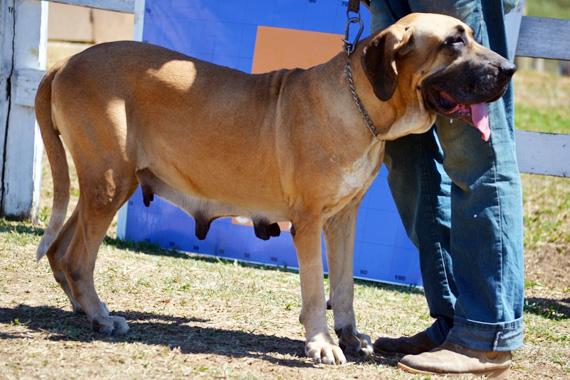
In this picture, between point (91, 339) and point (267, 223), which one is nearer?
point (91, 339)

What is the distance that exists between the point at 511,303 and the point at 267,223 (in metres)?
1.31

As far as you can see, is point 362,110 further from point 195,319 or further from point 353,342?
point 195,319

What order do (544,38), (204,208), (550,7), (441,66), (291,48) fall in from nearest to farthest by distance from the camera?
(441,66) < (204,208) < (544,38) < (291,48) < (550,7)

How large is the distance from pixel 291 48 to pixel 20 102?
7.53 feet

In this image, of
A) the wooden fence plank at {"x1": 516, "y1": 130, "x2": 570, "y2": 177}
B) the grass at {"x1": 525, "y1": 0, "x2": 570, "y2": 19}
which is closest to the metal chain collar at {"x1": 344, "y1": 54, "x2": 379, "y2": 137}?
the wooden fence plank at {"x1": 516, "y1": 130, "x2": 570, "y2": 177}

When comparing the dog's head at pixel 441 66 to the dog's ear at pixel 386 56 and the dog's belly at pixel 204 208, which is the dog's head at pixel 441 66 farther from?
the dog's belly at pixel 204 208

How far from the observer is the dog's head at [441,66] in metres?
3.28

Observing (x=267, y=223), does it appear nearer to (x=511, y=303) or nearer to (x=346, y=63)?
(x=346, y=63)

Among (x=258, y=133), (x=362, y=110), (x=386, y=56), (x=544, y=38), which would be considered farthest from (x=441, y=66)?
(x=544, y=38)

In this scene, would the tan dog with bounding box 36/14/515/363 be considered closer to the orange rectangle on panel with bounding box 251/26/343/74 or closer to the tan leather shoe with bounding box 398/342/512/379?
the tan leather shoe with bounding box 398/342/512/379

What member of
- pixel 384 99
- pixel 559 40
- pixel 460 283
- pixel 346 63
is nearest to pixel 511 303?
pixel 460 283

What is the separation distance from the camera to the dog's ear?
333 centimetres

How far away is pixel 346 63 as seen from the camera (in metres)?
3.60

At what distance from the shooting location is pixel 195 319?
408cm
